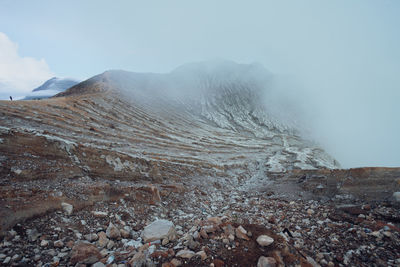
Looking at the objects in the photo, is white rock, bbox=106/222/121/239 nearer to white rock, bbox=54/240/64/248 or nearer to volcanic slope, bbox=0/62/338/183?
white rock, bbox=54/240/64/248

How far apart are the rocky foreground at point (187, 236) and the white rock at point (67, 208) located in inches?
0.9

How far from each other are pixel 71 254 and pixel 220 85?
262 ft

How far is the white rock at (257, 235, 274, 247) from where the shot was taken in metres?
3.44

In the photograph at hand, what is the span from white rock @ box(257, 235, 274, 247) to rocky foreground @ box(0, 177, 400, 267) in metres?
0.02

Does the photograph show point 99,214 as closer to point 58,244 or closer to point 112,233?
point 112,233

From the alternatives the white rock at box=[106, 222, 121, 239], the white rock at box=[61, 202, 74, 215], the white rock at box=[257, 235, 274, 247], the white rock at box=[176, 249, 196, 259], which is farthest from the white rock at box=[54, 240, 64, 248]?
the white rock at box=[257, 235, 274, 247]

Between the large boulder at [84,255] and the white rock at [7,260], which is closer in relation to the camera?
the white rock at [7,260]

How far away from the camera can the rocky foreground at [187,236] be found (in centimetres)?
317

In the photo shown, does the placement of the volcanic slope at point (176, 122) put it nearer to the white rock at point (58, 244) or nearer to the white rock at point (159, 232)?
the white rock at point (58, 244)

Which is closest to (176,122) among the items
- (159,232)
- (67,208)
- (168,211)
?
(168,211)

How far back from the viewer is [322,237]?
14.3 feet

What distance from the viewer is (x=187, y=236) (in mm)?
3752

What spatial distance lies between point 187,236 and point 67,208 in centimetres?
370

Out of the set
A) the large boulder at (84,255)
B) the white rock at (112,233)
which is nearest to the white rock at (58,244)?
the large boulder at (84,255)
